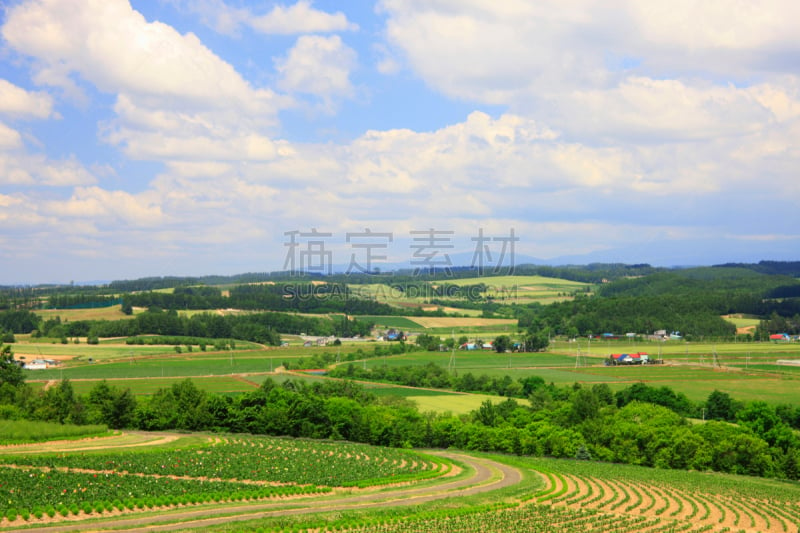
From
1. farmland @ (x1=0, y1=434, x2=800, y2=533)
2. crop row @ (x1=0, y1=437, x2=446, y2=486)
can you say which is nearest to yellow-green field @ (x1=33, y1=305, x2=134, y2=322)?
farmland @ (x1=0, y1=434, x2=800, y2=533)

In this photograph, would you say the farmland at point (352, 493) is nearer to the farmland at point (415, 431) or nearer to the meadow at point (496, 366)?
the farmland at point (415, 431)

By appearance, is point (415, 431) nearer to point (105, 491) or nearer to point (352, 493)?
point (352, 493)

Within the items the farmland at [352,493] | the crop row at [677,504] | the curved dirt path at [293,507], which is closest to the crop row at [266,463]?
the farmland at [352,493]

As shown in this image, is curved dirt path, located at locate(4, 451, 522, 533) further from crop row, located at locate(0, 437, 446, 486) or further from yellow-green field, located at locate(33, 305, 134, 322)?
yellow-green field, located at locate(33, 305, 134, 322)

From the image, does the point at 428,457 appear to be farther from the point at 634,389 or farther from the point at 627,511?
the point at 634,389

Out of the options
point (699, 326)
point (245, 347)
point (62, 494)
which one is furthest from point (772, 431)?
point (245, 347)

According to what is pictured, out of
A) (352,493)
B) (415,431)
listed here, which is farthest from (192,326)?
(352,493)
